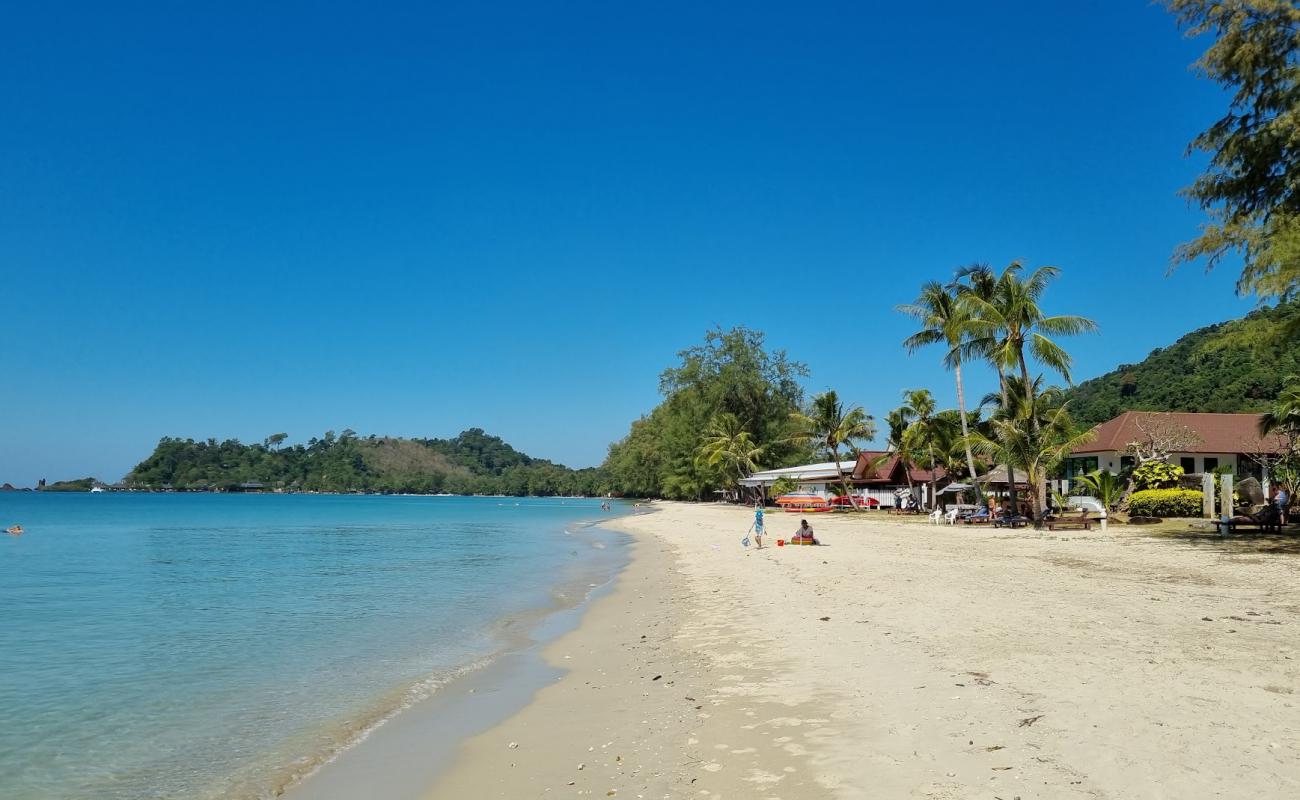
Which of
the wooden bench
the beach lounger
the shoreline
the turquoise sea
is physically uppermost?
the beach lounger

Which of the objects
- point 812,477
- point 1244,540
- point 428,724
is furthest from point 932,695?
point 812,477

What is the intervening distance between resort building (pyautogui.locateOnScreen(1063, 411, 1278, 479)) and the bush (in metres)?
8.64

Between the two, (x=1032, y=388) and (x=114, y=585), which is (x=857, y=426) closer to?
(x=1032, y=388)

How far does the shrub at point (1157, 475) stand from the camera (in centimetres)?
2803

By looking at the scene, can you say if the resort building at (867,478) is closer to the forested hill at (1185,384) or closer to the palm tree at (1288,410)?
the forested hill at (1185,384)

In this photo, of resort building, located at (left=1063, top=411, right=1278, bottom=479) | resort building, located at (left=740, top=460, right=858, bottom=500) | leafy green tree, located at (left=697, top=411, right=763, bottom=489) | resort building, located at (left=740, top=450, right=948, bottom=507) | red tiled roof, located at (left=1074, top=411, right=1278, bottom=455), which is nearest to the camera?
resort building, located at (left=1063, top=411, right=1278, bottom=479)

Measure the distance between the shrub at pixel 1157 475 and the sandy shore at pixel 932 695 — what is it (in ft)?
54.2

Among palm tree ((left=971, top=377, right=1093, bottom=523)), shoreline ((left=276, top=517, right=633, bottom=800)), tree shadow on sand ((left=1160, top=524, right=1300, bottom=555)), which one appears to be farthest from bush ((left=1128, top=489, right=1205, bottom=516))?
shoreline ((left=276, top=517, right=633, bottom=800))

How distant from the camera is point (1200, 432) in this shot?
37719 mm

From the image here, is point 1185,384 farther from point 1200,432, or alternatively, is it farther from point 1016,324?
point 1016,324

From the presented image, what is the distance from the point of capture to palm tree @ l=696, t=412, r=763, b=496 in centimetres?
6341

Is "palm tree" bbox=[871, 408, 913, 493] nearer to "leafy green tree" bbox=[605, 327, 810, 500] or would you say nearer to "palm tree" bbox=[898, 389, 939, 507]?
"palm tree" bbox=[898, 389, 939, 507]

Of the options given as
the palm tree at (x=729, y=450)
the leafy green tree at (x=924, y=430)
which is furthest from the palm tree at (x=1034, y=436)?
the palm tree at (x=729, y=450)

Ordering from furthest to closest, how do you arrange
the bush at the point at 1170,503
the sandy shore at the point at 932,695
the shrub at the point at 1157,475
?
1. the shrub at the point at 1157,475
2. the bush at the point at 1170,503
3. the sandy shore at the point at 932,695
